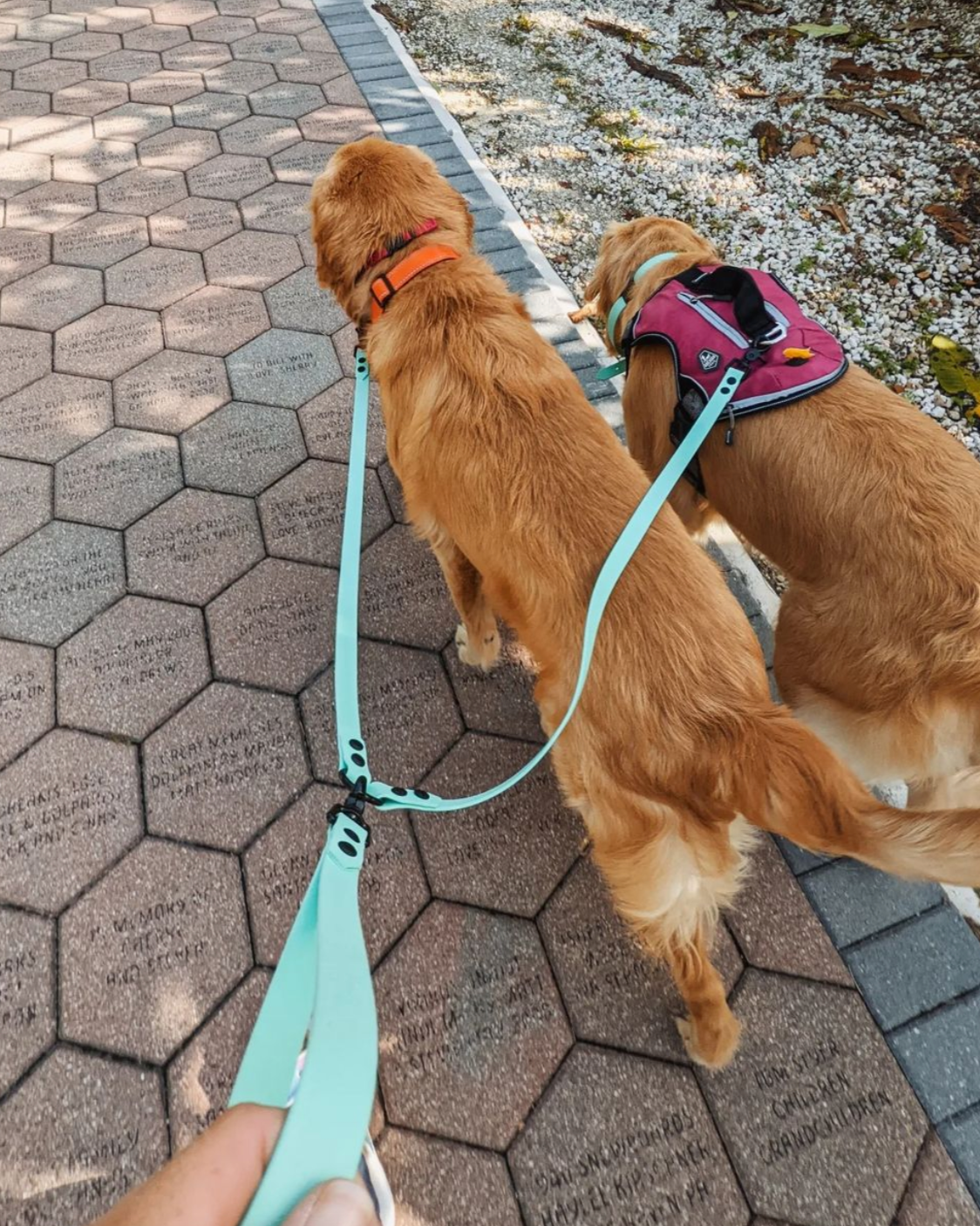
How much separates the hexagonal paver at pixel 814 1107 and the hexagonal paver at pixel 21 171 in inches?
202

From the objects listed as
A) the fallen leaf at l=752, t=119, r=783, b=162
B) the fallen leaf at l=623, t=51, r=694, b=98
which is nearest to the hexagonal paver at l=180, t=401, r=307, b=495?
the fallen leaf at l=752, t=119, r=783, b=162

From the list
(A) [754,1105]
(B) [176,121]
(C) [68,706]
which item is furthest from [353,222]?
(B) [176,121]

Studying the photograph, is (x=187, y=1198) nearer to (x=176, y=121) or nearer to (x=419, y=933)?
(x=419, y=933)

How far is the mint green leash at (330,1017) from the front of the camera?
893 mm

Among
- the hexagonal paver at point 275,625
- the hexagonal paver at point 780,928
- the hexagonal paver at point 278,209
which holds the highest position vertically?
the hexagonal paver at point 278,209

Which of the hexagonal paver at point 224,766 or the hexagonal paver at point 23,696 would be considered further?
the hexagonal paver at point 23,696

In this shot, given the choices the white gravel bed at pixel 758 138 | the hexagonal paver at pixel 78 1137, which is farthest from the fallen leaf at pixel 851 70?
the hexagonal paver at pixel 78 1137

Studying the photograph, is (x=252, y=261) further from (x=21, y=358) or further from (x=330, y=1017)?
(x=330, y=1017)

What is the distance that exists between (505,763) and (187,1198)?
5.41 ft

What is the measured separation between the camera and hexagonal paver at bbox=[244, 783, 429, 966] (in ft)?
6.90

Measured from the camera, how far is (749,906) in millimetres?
2139

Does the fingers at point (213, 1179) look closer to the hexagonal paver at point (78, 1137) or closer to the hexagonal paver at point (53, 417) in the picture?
the hexagonal paver at point (78, 1137)

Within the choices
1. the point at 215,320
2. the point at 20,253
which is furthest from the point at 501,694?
the point at 20,253

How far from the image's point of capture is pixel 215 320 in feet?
12.7
